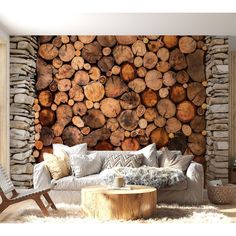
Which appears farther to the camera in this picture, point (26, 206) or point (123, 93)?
point (123, 93)

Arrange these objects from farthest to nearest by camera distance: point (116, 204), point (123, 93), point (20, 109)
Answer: point (123, 93), point (20, 109), point (116, 204)

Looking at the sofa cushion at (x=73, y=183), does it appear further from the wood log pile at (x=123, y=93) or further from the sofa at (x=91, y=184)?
the wood log pile at (x=123, y=93)

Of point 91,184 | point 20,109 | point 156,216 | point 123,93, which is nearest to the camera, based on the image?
point 156,216

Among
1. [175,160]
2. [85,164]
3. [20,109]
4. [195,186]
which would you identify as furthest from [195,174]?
[20,109]

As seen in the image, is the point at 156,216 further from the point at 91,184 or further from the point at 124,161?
the point at 124,161

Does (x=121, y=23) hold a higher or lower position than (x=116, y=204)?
higher

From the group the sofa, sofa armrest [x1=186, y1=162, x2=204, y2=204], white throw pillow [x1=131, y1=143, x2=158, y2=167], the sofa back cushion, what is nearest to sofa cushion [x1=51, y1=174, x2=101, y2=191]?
the sofa

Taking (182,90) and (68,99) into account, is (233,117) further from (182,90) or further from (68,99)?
(68,99)

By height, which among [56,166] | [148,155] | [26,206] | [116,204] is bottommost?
[26,206]

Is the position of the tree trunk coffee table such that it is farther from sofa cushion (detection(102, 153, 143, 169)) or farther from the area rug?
sofa cushion (detection(102, 153, 143, 169))

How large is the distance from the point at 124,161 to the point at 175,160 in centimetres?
68

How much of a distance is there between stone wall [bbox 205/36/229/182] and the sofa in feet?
4.51

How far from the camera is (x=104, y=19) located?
6547 millimetres

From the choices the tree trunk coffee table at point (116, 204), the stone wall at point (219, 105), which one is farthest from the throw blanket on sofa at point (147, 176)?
the stone wall at point (219, 105)
